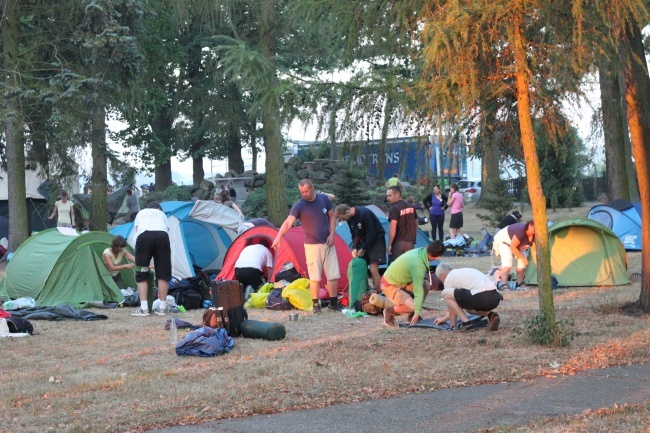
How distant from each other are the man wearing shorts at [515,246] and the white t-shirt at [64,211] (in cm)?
1146

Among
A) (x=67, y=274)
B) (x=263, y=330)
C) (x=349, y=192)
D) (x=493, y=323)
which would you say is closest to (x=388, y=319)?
(x=493, y=323)

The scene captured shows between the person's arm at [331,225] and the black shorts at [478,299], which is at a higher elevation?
the person's arm at [331,225]

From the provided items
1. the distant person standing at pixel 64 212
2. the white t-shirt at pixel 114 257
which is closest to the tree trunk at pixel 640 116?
the white t-shirt at pixel 114 257

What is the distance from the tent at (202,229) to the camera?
17.4 metres

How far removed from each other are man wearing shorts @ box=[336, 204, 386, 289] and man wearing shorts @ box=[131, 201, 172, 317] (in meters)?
2.52

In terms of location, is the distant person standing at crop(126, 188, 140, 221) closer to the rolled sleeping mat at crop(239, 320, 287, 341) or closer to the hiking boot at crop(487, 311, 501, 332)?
the rolled sleeping mat at crop(239, 320, 287, 341)

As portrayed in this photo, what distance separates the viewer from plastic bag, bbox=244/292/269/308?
13.2 metres

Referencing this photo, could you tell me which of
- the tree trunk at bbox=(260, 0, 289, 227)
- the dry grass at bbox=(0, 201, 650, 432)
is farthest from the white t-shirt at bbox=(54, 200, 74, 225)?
the dry grass at bbox=(0, 201, 650, 432)

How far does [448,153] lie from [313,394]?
3.57m

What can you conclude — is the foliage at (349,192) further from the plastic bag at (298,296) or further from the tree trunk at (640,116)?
the tree trunk at (640,116)

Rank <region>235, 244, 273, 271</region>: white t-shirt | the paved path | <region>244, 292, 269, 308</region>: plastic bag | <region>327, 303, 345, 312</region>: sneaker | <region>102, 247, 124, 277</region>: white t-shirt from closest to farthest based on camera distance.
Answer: the paved path, <region>327, 303, 345, 312</region>: sneaker, <region>244, 292, 269, 308</region>: plastic bag, <region>102, 247, 124, 277</region>: white t-shirt, <region>235, 244, 273, 271</region>: white t-shirt

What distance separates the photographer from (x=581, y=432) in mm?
5848

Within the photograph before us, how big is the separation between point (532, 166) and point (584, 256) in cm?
607

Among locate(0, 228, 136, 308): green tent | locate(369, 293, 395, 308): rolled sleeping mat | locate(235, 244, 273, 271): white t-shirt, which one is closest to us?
locate(369, 293, 395, 308): rolled sleeping mat
